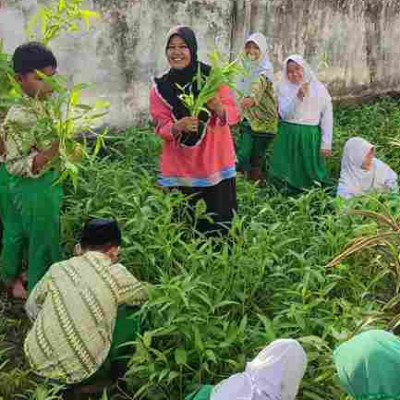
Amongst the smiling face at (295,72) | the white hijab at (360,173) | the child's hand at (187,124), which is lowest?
the white hijab at (360,173)

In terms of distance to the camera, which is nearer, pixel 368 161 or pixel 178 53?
pixel 178 53

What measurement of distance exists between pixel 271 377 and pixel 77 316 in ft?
3.26

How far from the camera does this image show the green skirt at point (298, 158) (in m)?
5.48

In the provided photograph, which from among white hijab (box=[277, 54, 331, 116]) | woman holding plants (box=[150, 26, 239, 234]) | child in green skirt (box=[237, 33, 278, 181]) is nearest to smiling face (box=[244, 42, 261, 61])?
child in green skirt (box=[237, 33, 278, 181])

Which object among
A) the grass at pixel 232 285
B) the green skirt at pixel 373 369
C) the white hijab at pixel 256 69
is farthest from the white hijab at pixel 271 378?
the white hijab at pixel 256 69

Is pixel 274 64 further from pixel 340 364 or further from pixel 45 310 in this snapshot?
pixel 340 364

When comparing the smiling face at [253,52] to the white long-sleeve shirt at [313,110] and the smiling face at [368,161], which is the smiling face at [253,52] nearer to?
the white long-sleeve shirt at [313,110]

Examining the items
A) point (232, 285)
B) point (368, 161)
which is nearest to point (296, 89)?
point (368, 161)

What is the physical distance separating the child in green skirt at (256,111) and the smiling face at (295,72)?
0.24 meters

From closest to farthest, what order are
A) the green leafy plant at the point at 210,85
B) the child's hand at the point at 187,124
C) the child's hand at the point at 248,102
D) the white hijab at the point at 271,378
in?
the white hijab at the point at 271,378, the green leafy plant at the point at 210,85, the child's hand at the point at 187,124, the child's hand at the point at 248,102

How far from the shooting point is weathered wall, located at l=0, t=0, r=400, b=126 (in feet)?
18.8

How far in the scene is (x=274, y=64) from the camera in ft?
23.7

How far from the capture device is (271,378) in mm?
2170

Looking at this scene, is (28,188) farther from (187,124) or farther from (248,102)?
(248,102)
